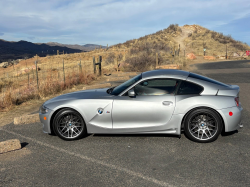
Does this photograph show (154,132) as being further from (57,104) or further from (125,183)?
(57,104)

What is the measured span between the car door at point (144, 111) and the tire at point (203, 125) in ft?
1.43

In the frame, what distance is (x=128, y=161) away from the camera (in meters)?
4.25

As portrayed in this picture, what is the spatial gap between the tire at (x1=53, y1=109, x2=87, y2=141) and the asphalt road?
16cm

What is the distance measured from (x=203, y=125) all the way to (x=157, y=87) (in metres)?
1.22

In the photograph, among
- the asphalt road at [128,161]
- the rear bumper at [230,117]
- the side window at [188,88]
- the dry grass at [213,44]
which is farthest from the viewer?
the dry grass at [213,44]

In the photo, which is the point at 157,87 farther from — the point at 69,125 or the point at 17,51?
the point at 17,51

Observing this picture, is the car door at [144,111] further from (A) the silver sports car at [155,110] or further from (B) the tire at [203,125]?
(B) the tire at [203,125]

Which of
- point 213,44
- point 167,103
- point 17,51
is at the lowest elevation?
point 167,103

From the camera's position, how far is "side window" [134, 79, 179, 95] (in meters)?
5.11

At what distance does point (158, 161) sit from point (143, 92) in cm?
150

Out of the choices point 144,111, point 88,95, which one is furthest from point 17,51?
point 144,111

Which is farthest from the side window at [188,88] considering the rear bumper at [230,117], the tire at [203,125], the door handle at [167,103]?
the rear bumper at [230,117]

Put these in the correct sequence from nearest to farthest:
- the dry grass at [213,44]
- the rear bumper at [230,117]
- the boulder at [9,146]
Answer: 1. the boulder at [9,146]
2. the rear bumper at [230,117]
3. the dry grass at [213,44]

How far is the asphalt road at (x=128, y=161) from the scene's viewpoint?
362cm
